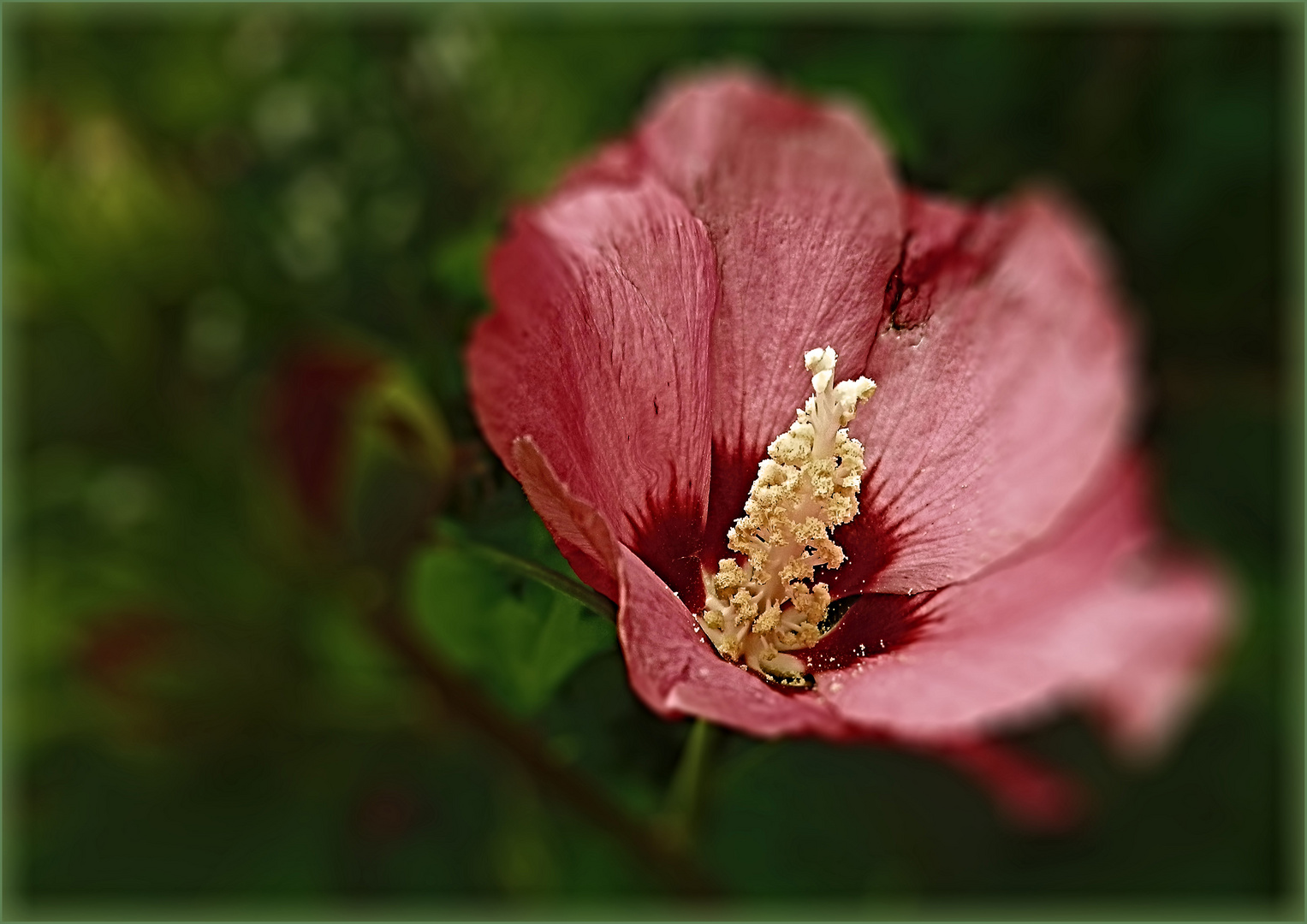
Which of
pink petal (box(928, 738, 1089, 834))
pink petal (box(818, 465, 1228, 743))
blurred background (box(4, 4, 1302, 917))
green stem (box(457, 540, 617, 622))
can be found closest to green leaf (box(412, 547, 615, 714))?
green stem (box(457, 540, 617, 622))

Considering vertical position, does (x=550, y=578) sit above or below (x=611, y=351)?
below

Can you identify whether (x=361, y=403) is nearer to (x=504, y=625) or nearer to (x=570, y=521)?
(x=504, y=625)

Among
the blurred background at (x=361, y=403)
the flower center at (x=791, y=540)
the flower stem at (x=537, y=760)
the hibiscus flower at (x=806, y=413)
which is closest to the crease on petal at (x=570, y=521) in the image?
the hibiscus flower at (x=806, y=413)

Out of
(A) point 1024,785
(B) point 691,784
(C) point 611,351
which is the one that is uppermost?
(C) point 611,351

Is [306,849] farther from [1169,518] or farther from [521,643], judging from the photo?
[1169,518]

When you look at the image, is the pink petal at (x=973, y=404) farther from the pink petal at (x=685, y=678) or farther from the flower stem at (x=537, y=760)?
the flower stem at (x=537, y=760)

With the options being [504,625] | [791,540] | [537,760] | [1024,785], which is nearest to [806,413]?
[791,540]

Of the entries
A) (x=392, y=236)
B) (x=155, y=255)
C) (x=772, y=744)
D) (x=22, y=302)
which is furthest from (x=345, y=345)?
(x=772, y=744)
